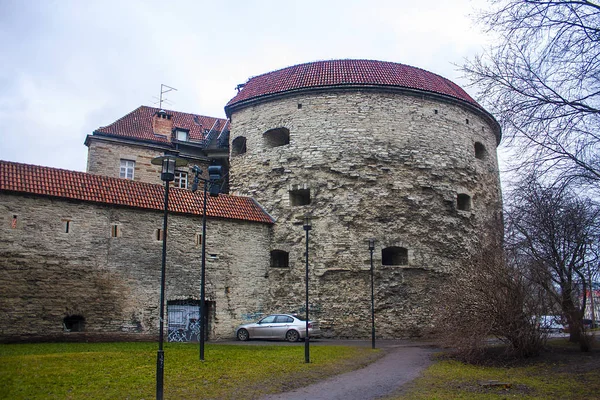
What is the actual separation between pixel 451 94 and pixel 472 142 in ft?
6.82

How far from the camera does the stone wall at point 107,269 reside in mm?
A: 14195

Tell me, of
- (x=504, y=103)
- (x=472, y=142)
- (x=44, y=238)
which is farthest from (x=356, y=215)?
(x=504, y=103)

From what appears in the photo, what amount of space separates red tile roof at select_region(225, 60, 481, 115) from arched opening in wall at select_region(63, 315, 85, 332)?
10.2m

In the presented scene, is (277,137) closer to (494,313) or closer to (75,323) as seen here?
(75,323)

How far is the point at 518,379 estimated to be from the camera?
30.4 ft

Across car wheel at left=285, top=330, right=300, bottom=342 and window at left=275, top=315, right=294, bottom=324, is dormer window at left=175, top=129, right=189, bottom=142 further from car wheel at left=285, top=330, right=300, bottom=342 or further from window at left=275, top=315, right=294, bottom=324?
car wheel at left=285, top=330, right=300, bottom=342

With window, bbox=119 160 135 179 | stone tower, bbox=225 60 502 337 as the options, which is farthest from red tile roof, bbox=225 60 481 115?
window, bbox=119 160 135 179

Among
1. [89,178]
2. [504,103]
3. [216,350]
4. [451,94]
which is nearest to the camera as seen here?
[504,103]

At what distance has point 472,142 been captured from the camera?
835 inches

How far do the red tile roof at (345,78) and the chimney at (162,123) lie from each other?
4.34m

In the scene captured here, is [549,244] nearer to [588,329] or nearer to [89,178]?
[588,329]

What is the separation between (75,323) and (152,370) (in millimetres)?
6583

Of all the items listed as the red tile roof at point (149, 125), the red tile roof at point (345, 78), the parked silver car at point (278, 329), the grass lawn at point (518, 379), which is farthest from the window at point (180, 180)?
the grass lawn at point (518, 379)

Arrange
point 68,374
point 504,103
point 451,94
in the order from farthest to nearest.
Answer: point 451,94
point 68,374
point 504,103
